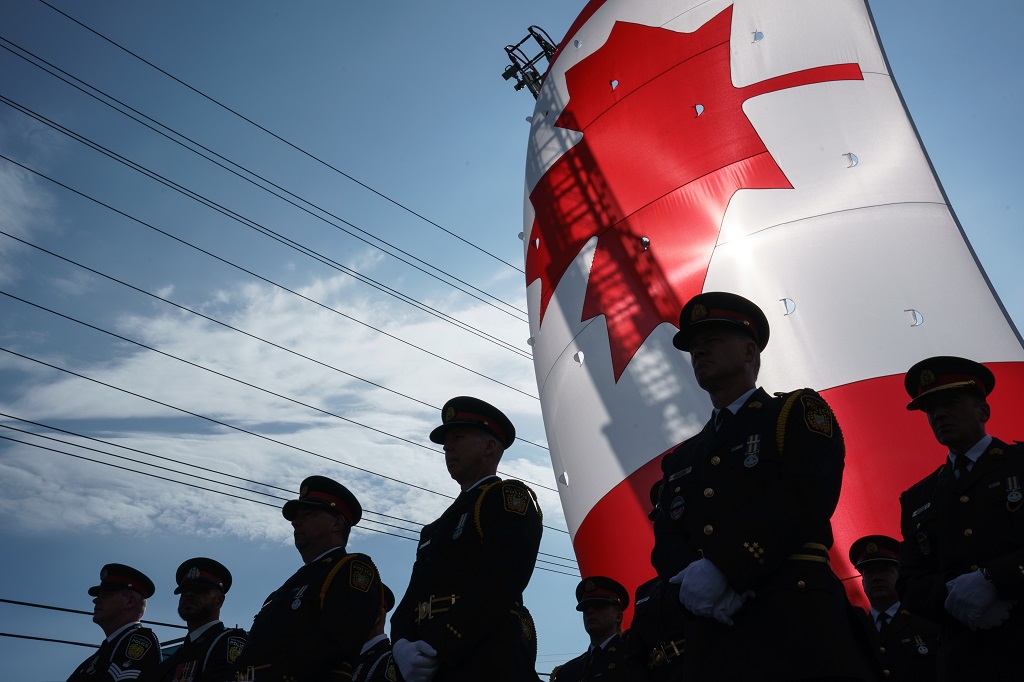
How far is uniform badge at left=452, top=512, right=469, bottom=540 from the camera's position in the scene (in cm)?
383

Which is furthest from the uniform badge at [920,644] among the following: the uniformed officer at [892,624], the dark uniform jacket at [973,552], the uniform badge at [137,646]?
the uniform badge at [137,646]

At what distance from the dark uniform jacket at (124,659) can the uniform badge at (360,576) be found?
2261 mm

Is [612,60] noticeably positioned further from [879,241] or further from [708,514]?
[708,514]

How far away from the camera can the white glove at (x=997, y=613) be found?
10.4 feet

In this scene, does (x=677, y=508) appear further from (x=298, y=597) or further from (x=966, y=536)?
(x=298, y=597)

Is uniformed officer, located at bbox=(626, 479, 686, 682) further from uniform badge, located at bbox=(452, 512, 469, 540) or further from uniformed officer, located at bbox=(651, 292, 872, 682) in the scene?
uniformed officer, located at bbox=(651, 292, 872, 682)

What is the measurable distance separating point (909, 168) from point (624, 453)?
13.7 feet

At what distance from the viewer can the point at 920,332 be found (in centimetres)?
800

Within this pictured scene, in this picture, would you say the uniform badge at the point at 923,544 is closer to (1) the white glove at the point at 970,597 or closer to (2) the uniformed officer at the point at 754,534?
(1) the white glove at the point at 970,597

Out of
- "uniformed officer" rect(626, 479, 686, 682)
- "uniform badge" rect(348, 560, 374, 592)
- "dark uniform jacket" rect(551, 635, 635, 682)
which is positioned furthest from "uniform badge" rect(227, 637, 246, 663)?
"dark uniform jacket" rect(551, 635, 635, 682)

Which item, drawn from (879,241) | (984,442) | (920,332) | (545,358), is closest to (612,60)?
(545,358)

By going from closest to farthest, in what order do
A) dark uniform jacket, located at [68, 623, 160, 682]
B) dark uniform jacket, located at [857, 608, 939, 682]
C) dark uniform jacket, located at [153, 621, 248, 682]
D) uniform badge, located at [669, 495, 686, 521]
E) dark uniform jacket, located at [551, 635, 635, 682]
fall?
uniform badge, located at [669, 495, 686, 521], dark uniform jacket, located at [857, 608, 939, 682], dark uniform jacket, located at [153, 621, 248, 682], dark uniform jacket, located at [68, 623, 160, 682], dark uniform jacket, located at [551, 635, 635, 682]

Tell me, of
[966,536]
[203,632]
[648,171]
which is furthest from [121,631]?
[648,171]

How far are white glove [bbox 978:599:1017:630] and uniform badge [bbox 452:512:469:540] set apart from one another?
2005 millimetres
